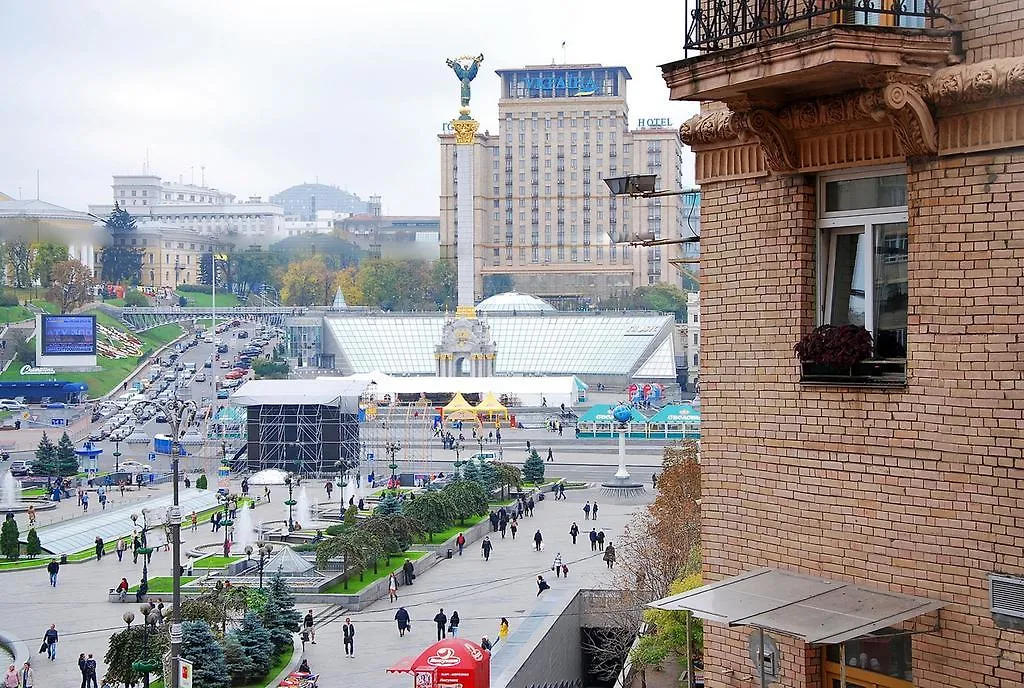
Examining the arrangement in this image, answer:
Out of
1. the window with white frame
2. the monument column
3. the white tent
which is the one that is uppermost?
the monument column

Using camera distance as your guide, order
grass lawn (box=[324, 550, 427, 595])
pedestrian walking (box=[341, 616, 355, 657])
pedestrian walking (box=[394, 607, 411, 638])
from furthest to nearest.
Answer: grass lawn (box=[324, 550, 427, 595])
pedestrian walking (box=[394, 607, 411, 638])
pedestrian walking (box=[341, 616, 355, 657])

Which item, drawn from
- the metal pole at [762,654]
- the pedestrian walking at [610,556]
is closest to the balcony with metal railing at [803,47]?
the metal pole at [762,654]

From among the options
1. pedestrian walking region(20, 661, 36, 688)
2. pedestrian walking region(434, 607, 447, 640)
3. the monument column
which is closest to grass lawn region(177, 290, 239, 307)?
the monument column

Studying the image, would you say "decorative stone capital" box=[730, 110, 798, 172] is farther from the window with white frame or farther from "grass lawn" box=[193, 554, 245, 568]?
"grass lawn" box=[193, 554, 245, 568]

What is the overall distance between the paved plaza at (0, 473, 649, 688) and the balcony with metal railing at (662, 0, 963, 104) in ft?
55.0

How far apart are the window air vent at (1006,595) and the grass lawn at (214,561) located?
31112 mm

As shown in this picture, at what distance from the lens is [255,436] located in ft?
189

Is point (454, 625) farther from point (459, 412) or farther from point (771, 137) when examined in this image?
point (459, 412)

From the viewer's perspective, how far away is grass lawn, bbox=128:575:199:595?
32125 millimetres

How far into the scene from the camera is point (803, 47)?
6.36 metres

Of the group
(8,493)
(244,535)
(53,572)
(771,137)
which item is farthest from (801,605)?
(8,493)

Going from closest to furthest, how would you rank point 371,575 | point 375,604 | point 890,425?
point 890,425 < point 375,604 < point 371,575

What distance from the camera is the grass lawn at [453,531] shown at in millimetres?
39219

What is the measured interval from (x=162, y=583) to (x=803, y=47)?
1149 inches
